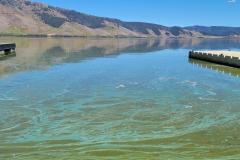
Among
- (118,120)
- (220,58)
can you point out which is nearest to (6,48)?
(220,58)

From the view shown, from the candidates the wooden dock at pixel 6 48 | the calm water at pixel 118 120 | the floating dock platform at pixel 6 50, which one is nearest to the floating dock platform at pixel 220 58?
the calm water at pixel 118 120

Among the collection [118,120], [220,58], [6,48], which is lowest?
[118,120]

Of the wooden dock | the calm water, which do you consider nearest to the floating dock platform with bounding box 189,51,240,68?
the calm water

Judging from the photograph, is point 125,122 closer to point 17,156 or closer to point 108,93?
point 17,156

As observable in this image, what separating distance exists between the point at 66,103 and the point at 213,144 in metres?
11.2

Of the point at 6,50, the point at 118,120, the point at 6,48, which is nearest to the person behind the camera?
the point at 118,120

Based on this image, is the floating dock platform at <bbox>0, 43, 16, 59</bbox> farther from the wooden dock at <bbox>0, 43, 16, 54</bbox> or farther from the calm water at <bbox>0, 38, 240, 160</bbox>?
the calm water at <bbox>0, 38, 240, 160</bbox>

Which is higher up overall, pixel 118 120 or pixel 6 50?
pixel 6 50

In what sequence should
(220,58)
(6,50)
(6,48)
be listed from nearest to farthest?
(220,58), (6,48), (6,50)

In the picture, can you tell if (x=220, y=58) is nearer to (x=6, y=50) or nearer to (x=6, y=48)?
(x=6, y=48)

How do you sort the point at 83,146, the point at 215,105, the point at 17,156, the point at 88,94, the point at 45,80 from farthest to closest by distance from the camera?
the point at 45,80 < the point at 88,94 < the point at 215,105 < the point at 83,146 < the point at 17,156

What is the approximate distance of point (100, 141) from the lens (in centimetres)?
1691

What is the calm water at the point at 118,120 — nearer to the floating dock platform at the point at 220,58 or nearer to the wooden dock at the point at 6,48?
the floating dock platform at the point at 220,58

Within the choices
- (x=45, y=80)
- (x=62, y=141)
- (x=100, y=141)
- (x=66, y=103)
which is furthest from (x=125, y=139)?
(x=45, y=80)
